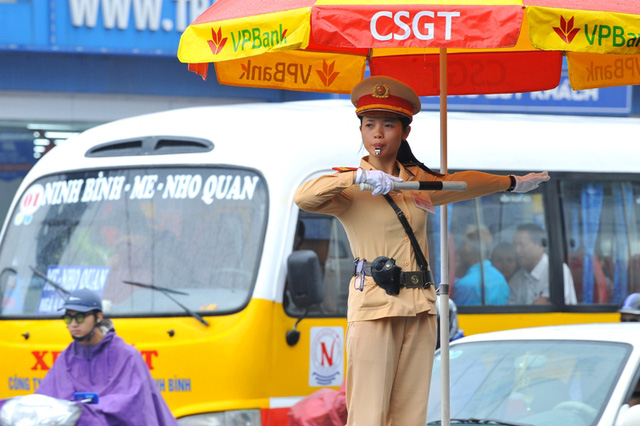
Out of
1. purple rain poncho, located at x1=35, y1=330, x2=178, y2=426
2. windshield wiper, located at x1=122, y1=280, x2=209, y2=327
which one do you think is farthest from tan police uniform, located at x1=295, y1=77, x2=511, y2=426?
windshield wiper, located at x1=122, y1=280, x2=209, y2=327

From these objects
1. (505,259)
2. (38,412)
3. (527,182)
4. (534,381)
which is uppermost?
(527,182)

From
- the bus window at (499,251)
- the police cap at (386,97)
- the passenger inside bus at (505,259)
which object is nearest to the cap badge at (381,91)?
the police cap at (386,97)

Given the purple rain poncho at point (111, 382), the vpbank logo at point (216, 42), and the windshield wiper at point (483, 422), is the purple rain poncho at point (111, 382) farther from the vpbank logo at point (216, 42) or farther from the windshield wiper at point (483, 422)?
the vpbank logo at point (216, 42)

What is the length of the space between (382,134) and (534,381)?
2012 mm

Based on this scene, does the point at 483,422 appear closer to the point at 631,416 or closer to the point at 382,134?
the point at 631,416

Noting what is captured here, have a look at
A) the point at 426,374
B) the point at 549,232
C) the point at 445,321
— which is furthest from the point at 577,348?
the point at 549,232

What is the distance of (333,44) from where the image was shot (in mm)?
3912

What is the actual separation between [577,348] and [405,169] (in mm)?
1925

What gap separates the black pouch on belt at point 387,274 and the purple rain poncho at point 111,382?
331 centimetres

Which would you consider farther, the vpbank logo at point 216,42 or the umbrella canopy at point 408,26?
the vpbank logo at point 216,42

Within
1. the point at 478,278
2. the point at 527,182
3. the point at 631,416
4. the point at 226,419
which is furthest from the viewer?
the point at 478,278

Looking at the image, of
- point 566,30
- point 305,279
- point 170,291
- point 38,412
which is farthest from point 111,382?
point 566,30

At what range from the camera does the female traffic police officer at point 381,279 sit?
4059 millimetres

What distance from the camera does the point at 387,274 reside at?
13.3 ft
